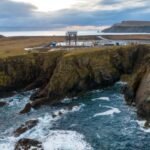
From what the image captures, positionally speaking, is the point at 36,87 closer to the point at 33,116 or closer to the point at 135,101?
the point at 33,116

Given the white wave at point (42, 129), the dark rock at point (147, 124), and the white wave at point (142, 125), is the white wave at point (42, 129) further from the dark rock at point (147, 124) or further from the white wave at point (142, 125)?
the dark rock at point (147, 124)

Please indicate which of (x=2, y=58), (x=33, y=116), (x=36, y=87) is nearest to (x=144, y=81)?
(x=33, y=116)

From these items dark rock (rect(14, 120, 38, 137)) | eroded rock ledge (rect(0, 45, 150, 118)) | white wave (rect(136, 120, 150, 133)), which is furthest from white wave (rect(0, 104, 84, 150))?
white wave (rect(136, 120, 150, 133))

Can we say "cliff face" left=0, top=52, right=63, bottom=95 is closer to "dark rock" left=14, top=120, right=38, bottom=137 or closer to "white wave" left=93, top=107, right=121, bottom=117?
"dark rock" left=14, top=120, right=38, bottom=137

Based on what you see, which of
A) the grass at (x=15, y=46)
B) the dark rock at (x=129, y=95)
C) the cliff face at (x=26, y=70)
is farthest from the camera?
the grass at (x=15, y=46)

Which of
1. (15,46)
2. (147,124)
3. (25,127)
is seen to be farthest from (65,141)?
(15,46)

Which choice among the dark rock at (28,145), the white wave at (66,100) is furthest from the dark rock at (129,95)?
the dark rock at (28,145)
